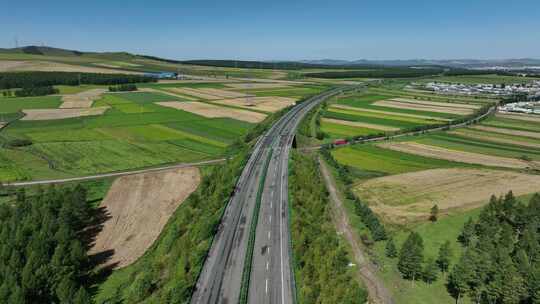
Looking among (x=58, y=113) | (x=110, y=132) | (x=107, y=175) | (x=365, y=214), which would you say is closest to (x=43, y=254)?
(x=107, y=175)

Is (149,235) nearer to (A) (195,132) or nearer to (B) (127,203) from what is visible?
(B) (127,203)

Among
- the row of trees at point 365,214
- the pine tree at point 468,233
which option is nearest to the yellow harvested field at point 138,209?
the row of trees at point 365,214

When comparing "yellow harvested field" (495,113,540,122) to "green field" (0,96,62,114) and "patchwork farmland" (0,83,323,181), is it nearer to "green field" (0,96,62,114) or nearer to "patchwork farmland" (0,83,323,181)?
"patchwork farmland" (0,83,323,181)

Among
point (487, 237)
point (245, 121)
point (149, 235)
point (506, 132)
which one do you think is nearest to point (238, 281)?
point (149, 235)

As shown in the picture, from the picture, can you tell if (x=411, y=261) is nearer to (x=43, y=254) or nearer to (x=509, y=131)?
(x=43, y=254)

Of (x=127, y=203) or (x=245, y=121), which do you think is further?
(x=245, y=121)

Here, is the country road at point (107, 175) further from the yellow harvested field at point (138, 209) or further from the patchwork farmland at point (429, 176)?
the patchwork farmland at point (429, 176)

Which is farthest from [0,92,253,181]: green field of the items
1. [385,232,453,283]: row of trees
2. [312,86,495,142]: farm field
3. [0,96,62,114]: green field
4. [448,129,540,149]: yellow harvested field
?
[448,129,540,149]: yellow harvested field
